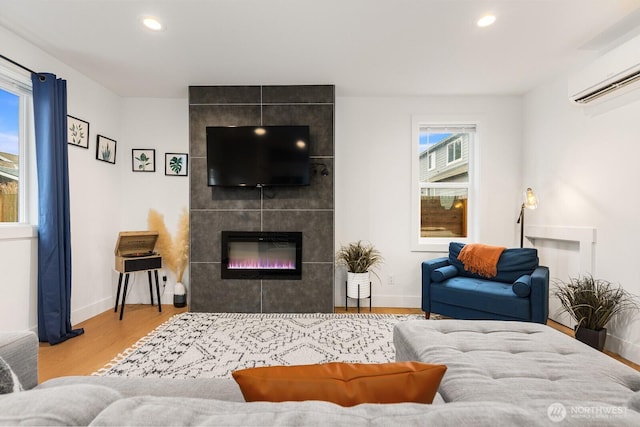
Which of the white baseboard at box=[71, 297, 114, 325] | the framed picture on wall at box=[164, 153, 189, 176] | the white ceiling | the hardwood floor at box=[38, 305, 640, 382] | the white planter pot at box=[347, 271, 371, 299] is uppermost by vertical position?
the white ceiling

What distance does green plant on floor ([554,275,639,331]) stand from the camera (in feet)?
8.56

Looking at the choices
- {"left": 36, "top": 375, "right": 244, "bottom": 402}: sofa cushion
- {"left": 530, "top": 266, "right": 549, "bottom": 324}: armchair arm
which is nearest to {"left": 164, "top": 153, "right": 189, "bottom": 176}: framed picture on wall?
{"left": 36, "top": 375, "right": 244, "bottom": 402}: sofa cushion

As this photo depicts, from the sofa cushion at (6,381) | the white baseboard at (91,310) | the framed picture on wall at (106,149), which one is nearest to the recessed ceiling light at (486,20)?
the sofa cushion at (6,381)

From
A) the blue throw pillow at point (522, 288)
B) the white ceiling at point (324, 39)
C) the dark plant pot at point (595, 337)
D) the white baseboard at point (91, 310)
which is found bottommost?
the white baseboard at point (91, 310)

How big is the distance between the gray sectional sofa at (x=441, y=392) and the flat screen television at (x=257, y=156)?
7.49 feet

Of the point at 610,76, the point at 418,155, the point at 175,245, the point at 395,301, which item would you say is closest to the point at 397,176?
the point at 418,155

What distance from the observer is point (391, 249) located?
408 centimetres

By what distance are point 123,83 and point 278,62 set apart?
1885 mm

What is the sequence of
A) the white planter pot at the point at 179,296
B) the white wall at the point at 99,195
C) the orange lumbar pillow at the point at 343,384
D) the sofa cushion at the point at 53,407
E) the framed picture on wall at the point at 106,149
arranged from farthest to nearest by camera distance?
1. the white planter pot at the point at 179,296
2. the framed picture on wall at the point at 106,149
3. the white wall at the point at 99,195
4. the orange lumbar pillow at the point at 343,384
5. the sofa cushion at the point at 53,407

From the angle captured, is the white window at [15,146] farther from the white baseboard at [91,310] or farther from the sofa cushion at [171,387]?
the sofa cushion at [171,387]

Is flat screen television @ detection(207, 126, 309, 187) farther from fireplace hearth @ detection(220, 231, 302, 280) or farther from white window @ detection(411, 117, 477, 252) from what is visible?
white window @ detection(411, 117, 477, 252)

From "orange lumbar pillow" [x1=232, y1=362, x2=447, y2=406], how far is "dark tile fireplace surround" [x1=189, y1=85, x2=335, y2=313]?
9.64 feet

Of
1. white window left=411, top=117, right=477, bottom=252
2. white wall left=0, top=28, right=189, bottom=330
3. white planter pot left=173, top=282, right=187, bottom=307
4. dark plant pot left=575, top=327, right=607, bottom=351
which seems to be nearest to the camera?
dark plant pot left=575, top=327, right=607, bottom=351

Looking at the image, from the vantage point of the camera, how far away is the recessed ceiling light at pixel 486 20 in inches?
94.8
